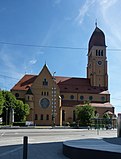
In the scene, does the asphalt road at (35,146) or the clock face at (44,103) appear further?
the clock face at (44,103)

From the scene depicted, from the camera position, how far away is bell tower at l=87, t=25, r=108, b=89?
104 meters

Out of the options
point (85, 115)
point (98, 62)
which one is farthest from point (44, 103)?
point (98, 62)

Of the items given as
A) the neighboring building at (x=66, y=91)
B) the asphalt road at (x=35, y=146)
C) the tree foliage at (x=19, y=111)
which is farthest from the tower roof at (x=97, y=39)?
the asphalt road at (x=35, y=146)

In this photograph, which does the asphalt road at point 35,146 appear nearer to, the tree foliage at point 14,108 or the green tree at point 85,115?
the green tree at point 85,115

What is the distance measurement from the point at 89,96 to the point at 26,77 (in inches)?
878

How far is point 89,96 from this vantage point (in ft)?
337

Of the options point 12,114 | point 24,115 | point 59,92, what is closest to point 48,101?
point 59,92

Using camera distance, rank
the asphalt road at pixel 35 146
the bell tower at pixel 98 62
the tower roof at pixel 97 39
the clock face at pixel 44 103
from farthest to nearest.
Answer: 1. the tower roof at pixel 97 39
2. the bell tower at pixel 98 62
3. the clock face at pixel 44 103
4. the asphalt road at pixel 35 146

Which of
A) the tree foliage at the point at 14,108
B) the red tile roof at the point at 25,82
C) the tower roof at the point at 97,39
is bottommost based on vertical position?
the tree foliage at the point at 14,108

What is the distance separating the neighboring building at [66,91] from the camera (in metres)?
91.3

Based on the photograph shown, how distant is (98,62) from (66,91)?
15.3m

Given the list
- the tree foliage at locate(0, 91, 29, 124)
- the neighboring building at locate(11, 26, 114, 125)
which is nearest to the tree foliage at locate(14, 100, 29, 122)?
the tree foliage at locate(0, 91, 29, 124)

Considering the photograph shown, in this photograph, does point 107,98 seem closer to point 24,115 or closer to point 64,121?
point 64,121

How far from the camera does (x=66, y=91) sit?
334ft
